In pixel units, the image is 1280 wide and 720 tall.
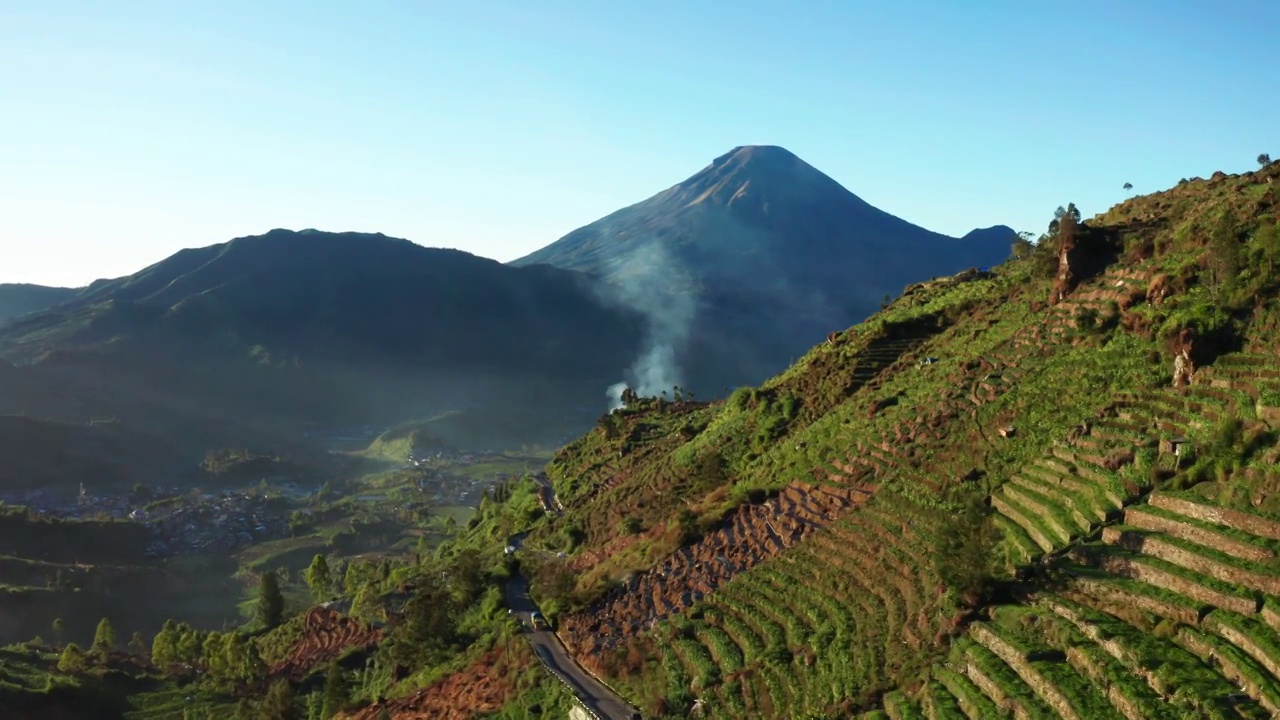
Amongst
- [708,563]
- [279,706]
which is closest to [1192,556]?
[708,563]

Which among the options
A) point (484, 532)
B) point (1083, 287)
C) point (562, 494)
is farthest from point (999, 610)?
point (484, 532)

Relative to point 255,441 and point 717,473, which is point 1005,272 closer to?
point 717,473

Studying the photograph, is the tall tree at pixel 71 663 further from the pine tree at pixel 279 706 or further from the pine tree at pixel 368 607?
the pine tree at pixel 279 706

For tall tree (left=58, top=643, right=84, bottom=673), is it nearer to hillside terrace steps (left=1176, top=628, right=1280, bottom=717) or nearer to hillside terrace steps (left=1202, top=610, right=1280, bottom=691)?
hillside terrace steps (left=1176, top=628, right=1280, bottom=717)

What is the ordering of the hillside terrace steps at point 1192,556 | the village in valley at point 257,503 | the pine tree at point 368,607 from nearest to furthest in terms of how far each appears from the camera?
the hillside terrace steps at point 1192,556, the pine tree at point 368,607, the village in valley at point 257,503

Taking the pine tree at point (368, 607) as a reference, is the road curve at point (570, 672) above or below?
above

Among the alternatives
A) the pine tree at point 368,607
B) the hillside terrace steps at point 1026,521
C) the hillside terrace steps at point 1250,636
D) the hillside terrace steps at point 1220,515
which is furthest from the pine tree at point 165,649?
the hillside terrace steps at point 1250,636
